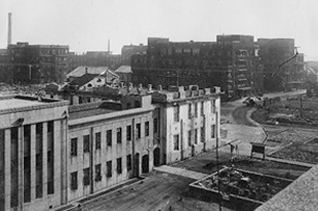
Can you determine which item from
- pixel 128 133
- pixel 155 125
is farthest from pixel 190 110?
pixel 128 133

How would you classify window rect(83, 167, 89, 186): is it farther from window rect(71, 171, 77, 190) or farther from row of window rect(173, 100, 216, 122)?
row of window rect(173, 100, 216, 122)

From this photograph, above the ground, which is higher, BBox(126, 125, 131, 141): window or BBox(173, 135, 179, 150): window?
BBox(126, 125, 131, 141): window

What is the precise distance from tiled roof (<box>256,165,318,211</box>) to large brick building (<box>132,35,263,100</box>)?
280 feet

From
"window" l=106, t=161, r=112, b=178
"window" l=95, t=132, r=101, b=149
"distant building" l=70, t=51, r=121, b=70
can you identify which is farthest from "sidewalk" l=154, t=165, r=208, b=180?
"distant building" l=70, t=51, r=121, b=70

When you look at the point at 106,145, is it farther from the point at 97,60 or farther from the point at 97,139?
the point at 97,60

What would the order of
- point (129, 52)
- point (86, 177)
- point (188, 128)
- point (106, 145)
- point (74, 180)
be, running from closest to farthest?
point (74, 180), point (86, 177), point (106, 145), point (188, 128), point (129, 52)

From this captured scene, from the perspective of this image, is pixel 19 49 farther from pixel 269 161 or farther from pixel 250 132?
pixel 269 161

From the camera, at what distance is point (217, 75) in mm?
103750

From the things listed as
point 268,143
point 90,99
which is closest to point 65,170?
point 90,99

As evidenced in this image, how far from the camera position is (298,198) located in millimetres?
13828

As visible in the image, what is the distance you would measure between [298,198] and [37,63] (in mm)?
127797

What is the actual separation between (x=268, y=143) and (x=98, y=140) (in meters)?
31.7

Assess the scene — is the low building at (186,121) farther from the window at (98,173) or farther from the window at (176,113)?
the window at (98,173)

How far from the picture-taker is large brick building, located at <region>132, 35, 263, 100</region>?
340 feet
